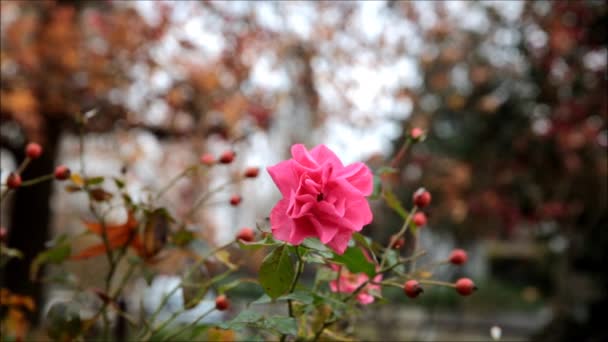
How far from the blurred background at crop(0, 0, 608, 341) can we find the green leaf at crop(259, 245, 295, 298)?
9.22ft

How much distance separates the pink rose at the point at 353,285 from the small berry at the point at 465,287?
0.11 metres

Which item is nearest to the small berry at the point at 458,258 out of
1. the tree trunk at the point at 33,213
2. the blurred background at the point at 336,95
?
the blurred background at the point at 336,95

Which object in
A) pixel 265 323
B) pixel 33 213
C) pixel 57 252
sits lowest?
pixel 265 323

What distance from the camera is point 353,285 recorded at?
934mm

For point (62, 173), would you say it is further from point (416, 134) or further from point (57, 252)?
point (416, 134)

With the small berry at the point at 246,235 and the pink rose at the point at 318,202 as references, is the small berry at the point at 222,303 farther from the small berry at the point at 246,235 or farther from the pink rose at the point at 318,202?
the pink rose at the point at 318,202

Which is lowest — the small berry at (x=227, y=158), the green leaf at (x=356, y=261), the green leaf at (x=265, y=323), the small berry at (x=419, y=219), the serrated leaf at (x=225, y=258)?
the green leaf at (x=265, y=323)

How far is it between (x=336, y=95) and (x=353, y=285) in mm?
3638

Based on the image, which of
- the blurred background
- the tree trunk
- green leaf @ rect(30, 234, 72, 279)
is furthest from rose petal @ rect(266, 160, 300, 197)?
the tree trunk

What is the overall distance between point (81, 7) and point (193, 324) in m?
4.84

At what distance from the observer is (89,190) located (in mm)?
1048

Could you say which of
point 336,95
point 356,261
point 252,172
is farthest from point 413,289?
point 336,95

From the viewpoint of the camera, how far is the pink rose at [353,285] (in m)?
0.89

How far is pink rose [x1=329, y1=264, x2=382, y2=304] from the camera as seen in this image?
886 millimetres
